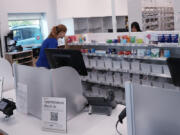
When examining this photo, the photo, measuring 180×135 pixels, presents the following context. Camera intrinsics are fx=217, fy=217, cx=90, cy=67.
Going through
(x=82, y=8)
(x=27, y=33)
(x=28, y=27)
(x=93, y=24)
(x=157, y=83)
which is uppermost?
(x=82, y=8)

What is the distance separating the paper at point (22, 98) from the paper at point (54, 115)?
0.35 metres

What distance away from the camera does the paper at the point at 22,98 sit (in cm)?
186

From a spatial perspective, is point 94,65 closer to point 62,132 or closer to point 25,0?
point 62,132

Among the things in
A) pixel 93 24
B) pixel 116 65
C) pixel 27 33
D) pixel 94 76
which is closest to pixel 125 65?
pixel 116 65

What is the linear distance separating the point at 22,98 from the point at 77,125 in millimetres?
575

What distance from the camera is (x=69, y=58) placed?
2016 mm

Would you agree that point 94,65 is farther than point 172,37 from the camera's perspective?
Yes

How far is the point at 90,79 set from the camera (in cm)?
499

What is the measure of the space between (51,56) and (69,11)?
17.9 feet

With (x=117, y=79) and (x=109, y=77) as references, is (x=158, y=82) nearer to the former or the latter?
(x=117, y=79)

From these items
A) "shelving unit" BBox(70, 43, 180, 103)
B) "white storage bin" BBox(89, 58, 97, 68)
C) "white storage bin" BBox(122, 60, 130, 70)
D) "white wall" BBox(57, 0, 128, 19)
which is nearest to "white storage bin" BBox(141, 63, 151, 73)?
"shelving unit" BBox(70, 43, 180, 103)

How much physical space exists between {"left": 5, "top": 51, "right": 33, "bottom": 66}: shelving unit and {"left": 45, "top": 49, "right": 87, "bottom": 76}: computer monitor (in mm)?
4493

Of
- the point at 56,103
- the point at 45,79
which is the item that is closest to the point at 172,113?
the point at 56,103

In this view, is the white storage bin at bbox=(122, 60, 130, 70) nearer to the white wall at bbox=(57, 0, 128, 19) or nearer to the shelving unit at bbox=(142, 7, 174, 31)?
the shelving unit at bbox=(142, 7, 174, 31)
